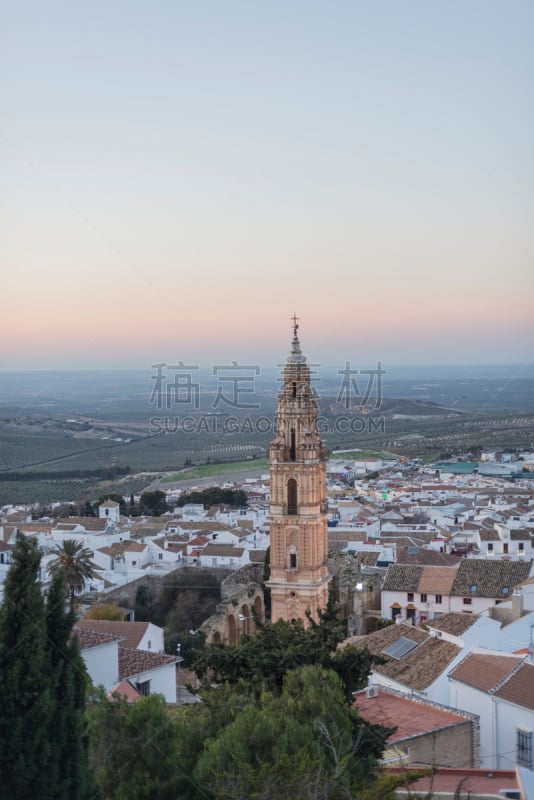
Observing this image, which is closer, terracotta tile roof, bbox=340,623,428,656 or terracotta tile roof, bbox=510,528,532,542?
terracotta tile roof, bbox=340,623,428,656

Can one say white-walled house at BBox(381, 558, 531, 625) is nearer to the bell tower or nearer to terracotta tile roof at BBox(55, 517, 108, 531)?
the bell tower

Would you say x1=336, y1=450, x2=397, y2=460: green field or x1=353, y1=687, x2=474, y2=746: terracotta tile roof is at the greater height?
x1=353, y1=687, x2=474, y2=746: terracotta tile roof

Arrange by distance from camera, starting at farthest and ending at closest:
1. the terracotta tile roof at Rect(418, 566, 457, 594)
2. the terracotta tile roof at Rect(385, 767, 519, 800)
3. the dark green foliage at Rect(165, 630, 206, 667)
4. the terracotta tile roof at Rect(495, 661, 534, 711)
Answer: the terracotta tile roof at Rect(418, 566, 457, 594) < the dark green foliage at Rect(165, 630, 206, 667) < the terracotta tile roof at Rect(495, 661, 534, 711) < the terracotta tile roof at Rect(385, 767, 519, 800)

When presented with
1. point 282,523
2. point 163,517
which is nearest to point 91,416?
point 163,517

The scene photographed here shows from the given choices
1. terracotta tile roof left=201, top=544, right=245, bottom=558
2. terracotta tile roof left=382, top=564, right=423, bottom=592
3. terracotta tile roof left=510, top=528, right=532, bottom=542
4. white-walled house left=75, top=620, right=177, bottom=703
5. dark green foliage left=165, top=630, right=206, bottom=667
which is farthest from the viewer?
terracotta tile roof left=201, top=544, right=245, bottom=558

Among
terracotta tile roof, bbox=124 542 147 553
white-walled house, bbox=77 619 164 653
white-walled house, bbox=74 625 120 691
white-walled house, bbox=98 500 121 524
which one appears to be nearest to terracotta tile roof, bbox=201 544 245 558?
terracotta tile roof, bbox=124 542 147 553

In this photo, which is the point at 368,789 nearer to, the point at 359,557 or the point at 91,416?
the point at 359,557

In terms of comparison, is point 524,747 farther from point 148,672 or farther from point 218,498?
point 218,498

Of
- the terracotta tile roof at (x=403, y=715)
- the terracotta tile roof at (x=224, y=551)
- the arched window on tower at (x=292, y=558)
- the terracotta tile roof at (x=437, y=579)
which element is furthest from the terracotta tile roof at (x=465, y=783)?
the terracotta tile roof at (x=224, y=551)
